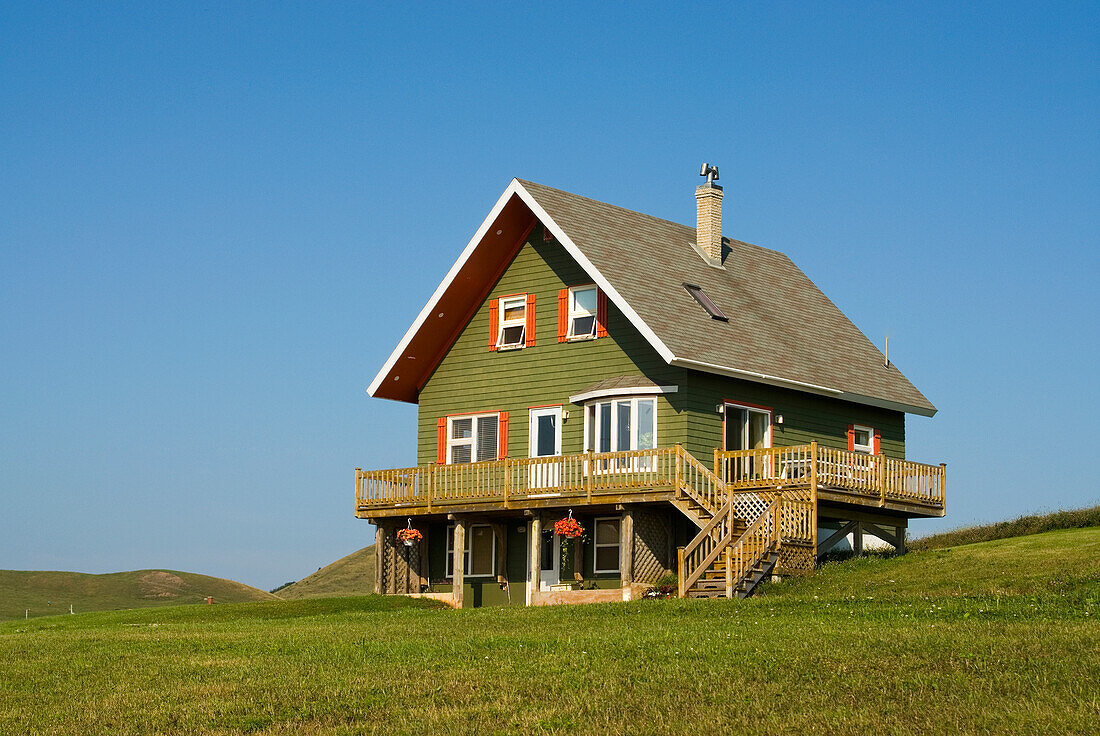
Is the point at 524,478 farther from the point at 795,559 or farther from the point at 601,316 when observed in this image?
Answer: the point at 795,559

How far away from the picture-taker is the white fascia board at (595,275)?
33000mm

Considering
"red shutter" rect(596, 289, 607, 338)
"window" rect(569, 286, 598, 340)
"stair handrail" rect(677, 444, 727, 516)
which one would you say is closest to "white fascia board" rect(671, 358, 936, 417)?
"stair handrail" rect(677, 444, 727, 516)

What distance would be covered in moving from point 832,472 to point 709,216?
35.8 ft

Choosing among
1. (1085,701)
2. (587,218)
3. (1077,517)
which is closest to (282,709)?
(1085,701)

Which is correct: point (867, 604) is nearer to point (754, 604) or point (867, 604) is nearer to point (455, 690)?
point (754, 604)

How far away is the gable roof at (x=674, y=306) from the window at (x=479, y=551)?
4.29 metres

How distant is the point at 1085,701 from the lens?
48.3 ft

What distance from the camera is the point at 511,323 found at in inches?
1513

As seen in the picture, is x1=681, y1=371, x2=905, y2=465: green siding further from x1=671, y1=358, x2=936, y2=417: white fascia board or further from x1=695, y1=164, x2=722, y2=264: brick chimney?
x1=695, y1=164, x2=722, y2=264: brick chimney

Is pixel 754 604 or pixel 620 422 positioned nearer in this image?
pixel 754 604

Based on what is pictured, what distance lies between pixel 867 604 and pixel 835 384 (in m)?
14.0

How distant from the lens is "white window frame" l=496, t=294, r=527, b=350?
38156 mm

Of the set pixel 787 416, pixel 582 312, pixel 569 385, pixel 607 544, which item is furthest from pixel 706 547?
pixel 582 312

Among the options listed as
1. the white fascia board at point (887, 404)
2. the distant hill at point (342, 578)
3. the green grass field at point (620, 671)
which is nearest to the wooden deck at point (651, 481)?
the white fascia board at point (887, 404)
